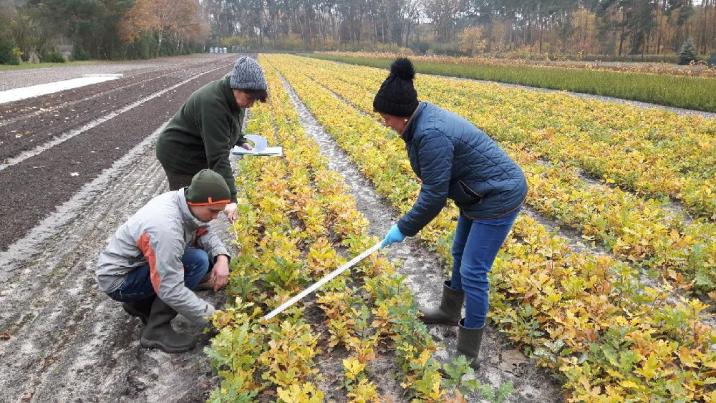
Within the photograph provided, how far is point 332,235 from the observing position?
17.6 ft

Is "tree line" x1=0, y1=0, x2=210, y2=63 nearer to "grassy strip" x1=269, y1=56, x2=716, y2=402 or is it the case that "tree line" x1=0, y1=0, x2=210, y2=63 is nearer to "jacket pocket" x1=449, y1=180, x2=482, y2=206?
"grassy strip" x1=269, y1=56, x2=716, y2=402

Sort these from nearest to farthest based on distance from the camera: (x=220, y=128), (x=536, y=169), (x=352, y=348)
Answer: (x=352, y=348), (x=220, y=128), (x=536, y=169)

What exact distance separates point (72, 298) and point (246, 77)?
2.42 meters

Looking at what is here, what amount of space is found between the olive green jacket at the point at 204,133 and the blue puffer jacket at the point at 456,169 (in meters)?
1.57

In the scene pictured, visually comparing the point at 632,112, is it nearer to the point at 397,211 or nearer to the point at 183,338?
the point at 397,211

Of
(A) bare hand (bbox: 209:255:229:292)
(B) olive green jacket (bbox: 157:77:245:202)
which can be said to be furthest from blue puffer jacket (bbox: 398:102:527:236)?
(B) olive green jacket (bbox: 157:77:245:202)

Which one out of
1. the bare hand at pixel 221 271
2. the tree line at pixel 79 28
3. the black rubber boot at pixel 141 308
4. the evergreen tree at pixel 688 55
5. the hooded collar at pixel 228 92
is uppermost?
the tree line at pixel 79 28

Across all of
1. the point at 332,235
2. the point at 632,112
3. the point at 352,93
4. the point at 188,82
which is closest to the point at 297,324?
the point at 332,235

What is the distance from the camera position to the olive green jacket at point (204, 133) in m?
3.54

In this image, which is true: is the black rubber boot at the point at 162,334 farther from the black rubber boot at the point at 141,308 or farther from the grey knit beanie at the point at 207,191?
the grey knit beanie at the point at 207,191

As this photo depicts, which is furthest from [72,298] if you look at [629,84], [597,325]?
[629,84]

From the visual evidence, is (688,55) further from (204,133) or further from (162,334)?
(162,334)

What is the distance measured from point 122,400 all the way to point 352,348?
1.48 meters

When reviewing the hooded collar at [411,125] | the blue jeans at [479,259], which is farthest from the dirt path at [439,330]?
the hooded collar at [411,125]
